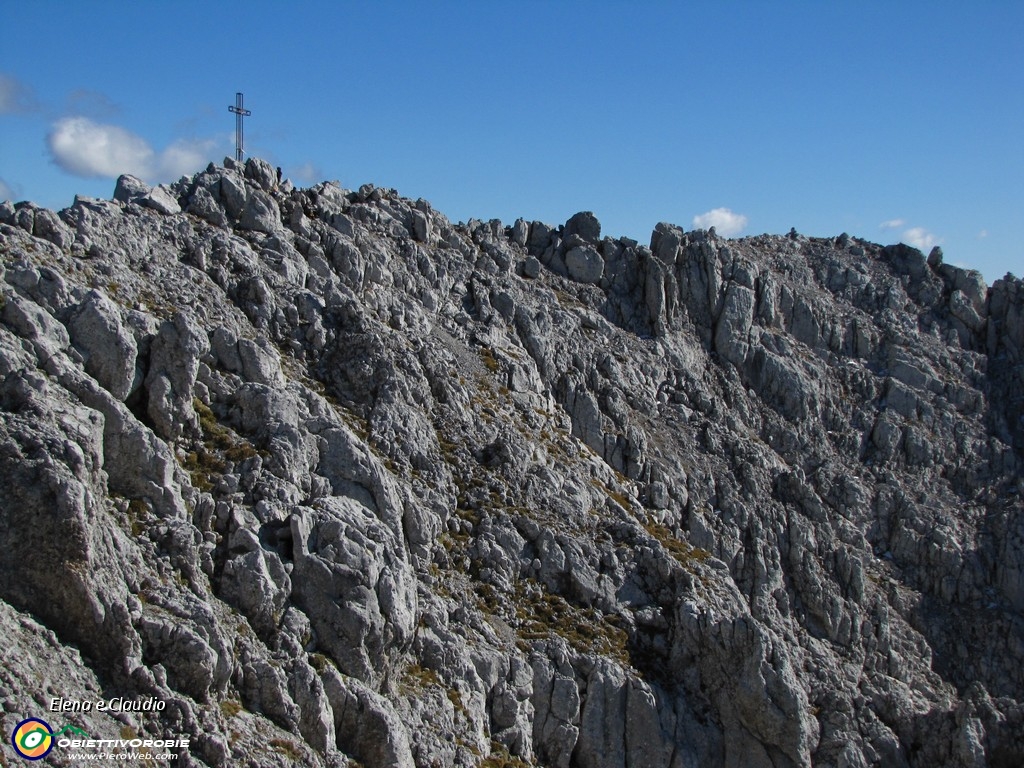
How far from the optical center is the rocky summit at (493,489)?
38594mm

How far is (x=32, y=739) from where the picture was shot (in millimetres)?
30703

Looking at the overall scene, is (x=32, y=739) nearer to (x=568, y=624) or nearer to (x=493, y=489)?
(x=568, y=624)

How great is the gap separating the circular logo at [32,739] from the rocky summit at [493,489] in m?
0.24

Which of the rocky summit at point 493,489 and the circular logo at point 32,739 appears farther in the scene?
the rocky summit at point 493,489

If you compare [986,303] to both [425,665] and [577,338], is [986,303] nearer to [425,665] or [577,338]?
[577,338]

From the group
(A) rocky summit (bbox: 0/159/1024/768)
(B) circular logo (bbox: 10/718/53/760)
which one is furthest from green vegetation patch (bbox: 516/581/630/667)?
(B) circular logo (bbox: 10/718/53/760)

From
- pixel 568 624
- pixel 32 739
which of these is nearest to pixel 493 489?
pixel 568 624

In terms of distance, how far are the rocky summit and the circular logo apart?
0.24m

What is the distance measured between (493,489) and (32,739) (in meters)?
32.7

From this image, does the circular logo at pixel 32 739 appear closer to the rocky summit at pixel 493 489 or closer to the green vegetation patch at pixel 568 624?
the rocky summit at pixel 493 489

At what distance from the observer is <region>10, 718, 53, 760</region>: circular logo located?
30.2 m

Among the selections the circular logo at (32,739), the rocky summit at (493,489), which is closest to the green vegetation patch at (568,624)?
the rocky summit at (493,489)

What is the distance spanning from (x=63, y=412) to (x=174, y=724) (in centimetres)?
1253

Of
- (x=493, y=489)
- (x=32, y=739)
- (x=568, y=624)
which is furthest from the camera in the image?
(x=493, y=489)
